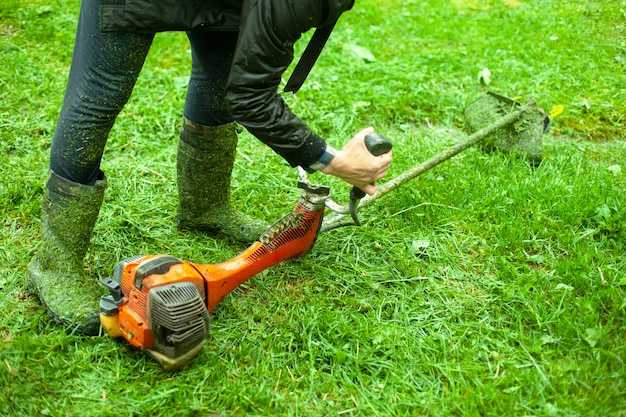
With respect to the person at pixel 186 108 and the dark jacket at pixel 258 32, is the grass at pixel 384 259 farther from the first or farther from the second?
the dark jacket at pixel 258 32

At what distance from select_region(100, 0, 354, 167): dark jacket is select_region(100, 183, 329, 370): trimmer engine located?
52 centimetres

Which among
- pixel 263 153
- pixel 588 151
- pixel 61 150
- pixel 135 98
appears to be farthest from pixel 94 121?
pixel 588 151

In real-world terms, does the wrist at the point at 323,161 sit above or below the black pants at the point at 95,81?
below

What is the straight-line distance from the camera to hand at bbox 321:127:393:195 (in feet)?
6.56

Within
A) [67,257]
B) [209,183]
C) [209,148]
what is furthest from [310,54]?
[67,257]

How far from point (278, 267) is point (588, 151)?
6.18ft

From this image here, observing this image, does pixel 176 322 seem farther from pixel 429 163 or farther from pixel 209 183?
pixel 429 163

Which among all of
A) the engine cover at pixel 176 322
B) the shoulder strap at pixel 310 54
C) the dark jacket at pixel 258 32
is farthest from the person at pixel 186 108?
the engine cover at pixel 176 322

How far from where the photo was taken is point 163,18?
188 cm

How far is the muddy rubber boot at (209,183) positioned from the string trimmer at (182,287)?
0.33 m

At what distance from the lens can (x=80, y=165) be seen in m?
2.12

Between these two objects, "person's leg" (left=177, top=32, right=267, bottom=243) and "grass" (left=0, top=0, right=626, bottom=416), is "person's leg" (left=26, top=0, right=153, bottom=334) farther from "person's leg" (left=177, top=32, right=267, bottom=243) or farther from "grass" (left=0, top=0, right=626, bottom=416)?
"person's leg" (left=177, top=32, right=267, bottom=243)

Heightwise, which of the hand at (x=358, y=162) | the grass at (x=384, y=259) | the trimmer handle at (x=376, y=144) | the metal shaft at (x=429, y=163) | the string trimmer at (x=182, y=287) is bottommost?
the grass at (x=384, y=259)

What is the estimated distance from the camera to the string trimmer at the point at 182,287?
1927 mm
